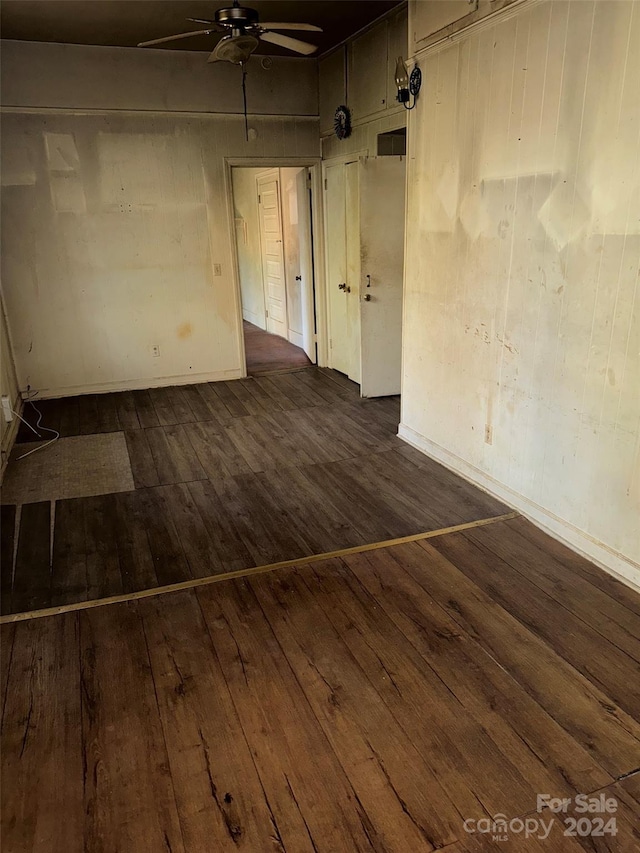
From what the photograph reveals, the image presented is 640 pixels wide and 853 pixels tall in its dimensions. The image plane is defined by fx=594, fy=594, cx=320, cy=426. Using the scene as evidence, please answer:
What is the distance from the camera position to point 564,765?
70.6 inches

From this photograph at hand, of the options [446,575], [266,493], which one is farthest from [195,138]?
[446,575]

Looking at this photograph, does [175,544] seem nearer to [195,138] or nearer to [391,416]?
[391,416]

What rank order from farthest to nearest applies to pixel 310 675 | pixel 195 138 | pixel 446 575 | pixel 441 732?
pixel 195 138
pixel 446 575
pixel 310 675
pixel 441 732

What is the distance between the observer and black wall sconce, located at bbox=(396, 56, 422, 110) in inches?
145

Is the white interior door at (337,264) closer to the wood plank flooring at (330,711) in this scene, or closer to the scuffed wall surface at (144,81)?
the scuffed wall surface at (144,81)

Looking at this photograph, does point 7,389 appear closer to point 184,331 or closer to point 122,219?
point 184,331

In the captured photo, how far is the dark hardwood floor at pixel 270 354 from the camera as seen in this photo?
6738mm

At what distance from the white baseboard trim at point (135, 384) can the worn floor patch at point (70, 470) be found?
129 centimetres

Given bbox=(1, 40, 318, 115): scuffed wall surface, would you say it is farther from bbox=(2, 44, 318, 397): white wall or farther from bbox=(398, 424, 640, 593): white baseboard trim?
bbox=(398, 424, 640, 593): white baseboard trim

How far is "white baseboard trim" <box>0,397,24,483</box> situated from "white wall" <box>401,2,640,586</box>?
9.87 feet

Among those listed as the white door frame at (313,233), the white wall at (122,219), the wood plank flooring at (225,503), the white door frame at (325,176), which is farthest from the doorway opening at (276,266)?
the wood plank flooring at (225,503)

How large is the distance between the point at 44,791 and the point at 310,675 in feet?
2.95

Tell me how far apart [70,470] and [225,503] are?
126cm

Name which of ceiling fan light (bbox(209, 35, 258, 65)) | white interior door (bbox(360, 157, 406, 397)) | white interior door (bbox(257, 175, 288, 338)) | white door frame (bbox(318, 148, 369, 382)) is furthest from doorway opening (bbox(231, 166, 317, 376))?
ceiling fan light (bbox(209, 35, 258, 65))
